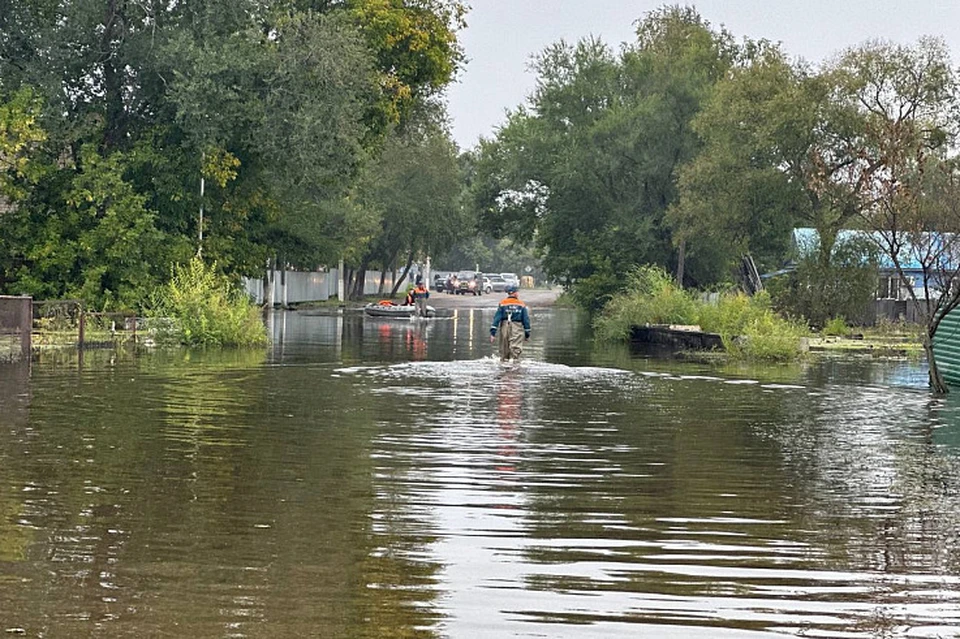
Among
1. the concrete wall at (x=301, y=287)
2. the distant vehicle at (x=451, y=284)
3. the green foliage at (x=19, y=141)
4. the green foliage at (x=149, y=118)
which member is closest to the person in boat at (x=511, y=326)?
the green foliage at (x=149, y=118)

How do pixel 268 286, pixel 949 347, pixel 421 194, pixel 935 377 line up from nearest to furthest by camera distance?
pixel 935 377 < pixel 949 347 < pixel 268 286 < pixel 421 194

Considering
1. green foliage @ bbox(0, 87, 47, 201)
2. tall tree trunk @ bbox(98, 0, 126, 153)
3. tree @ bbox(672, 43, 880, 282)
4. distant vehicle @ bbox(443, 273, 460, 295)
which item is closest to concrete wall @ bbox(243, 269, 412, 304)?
tree @ bbox(672, 43, 880, 282)

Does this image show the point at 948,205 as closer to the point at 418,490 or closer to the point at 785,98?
the point at 418,490

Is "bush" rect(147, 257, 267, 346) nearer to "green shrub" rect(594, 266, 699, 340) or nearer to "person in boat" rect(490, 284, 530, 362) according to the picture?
"person in boat" rect(490, 284, 530, 362)

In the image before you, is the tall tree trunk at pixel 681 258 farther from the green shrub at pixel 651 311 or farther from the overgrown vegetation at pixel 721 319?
the green shrub at pixel 651 311

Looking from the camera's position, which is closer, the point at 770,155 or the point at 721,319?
the point at 721,319

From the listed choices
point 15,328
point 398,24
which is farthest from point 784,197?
point 15,328

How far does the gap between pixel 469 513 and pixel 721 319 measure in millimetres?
32859

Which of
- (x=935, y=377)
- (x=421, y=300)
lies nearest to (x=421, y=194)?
(x=421, y=300)

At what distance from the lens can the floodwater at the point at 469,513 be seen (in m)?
8.52

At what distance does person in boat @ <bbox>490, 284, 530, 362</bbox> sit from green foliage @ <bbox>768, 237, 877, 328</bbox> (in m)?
26.1

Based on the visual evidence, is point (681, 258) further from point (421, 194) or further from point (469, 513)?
A: point (469, 513)

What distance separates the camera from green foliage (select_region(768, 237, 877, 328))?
5594cm

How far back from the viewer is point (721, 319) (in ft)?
145
